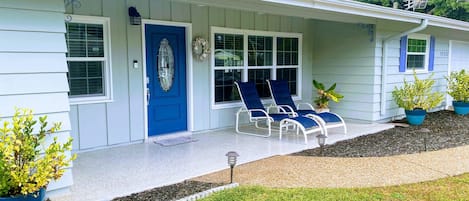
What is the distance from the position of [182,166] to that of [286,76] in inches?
169

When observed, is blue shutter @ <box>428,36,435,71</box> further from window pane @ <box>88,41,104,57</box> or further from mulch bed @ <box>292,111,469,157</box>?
window pane @ <box>88,41,104,57</box>

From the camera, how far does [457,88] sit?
9102 mm

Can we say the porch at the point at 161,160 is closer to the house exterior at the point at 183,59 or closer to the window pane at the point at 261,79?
the house exterior at the point at 183,59

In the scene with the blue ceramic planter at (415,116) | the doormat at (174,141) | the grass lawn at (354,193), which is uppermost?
the blue ceramic planter at (415,116)

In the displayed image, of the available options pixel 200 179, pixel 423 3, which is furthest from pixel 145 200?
pixel 423 3

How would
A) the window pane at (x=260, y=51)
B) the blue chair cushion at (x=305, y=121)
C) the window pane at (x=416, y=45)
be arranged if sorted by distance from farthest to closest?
1. the window pane at (x=416, y=45)
2. the window pane at (x=260, y=51)
3. the blue chair cushion at (x=305, y=121)

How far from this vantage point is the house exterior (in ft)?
10.9

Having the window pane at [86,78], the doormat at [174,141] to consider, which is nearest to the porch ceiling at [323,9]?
the window pane at [86,78]

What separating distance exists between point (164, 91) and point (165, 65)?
0.43 m

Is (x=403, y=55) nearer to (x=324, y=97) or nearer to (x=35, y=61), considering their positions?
(x=324, y=97)

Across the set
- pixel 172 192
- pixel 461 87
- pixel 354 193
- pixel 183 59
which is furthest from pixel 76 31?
pixel 461 87

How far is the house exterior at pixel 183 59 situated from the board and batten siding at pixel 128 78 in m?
0.02

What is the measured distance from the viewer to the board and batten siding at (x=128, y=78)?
17.5 feet

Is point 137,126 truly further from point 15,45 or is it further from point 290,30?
point 290,30
